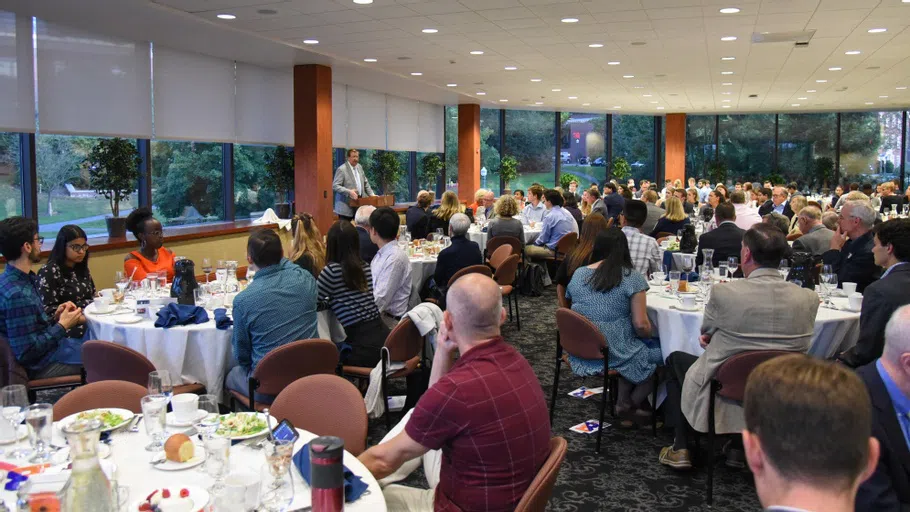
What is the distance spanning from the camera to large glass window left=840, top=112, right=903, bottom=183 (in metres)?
22.2

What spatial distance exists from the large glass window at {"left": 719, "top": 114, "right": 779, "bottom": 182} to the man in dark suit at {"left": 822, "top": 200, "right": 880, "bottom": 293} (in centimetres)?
1904

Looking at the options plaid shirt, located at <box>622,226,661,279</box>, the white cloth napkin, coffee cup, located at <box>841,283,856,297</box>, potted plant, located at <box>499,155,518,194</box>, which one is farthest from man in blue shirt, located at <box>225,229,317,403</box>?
potted plant, located at <box>499,155,518,194</box>

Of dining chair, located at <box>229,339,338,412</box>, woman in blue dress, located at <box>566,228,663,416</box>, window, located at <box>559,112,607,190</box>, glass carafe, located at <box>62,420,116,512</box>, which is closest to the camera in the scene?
glass carafe, located at <box>62,420,116,512</box>

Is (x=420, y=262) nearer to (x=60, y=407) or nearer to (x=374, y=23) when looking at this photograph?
(x=374, y=23)

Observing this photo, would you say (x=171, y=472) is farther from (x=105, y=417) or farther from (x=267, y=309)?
(x=267, y=309)

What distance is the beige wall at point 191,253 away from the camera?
8510 millimetres

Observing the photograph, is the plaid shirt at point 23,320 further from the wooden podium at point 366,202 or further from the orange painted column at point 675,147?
the orange painted column at point 675,147

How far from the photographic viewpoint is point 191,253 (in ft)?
33.4

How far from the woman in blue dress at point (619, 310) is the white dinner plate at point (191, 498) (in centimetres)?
323

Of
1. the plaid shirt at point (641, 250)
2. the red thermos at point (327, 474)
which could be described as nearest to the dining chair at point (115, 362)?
the red thermos at point (327, 474)

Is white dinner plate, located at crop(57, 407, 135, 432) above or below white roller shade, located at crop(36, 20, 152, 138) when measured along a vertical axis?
below

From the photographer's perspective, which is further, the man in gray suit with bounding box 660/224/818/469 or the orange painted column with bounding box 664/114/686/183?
the orange painted column with bounding box 664/114/686/183

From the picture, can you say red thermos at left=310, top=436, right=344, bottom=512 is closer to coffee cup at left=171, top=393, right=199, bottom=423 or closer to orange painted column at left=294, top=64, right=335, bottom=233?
coffee cup at left=171, top=393, right=199, bottom=423

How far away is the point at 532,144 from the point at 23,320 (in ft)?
60.7
